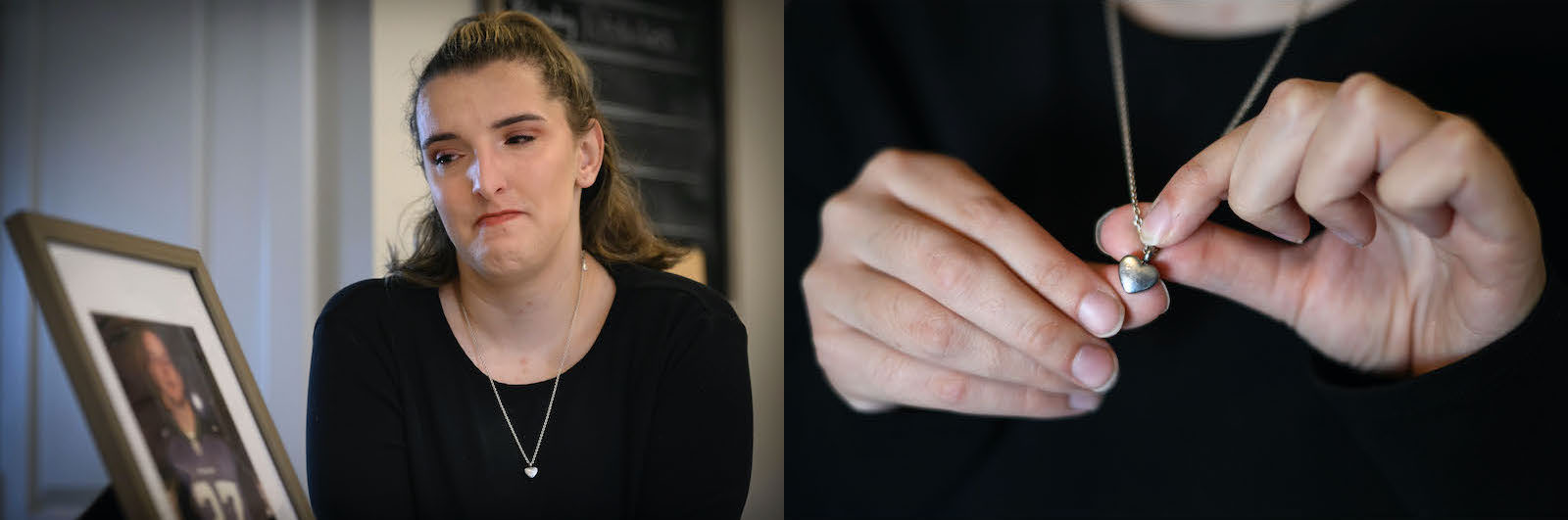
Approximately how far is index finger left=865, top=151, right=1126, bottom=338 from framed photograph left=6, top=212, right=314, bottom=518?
11.0 inches

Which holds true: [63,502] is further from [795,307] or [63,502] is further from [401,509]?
[795,307]

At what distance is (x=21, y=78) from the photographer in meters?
0.30

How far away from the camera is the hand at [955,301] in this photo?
1.19ft

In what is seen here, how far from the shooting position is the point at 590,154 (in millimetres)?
327

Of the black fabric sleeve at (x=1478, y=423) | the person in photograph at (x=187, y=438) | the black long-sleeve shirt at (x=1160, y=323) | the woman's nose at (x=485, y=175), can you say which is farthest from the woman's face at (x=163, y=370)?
the black fabric sleeve at (x=1478, y=423)

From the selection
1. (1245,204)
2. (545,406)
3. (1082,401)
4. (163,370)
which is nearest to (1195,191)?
(1245,204)

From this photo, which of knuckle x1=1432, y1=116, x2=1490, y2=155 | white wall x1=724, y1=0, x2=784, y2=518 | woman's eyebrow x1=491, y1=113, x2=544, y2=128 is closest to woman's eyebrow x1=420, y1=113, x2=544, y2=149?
woman's eyebrow x1=491, y1=113, x2=544, y2=128

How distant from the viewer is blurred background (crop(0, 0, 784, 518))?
273 millimetres

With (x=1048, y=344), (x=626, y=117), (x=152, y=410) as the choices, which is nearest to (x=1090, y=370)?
(x=1048, y=344)

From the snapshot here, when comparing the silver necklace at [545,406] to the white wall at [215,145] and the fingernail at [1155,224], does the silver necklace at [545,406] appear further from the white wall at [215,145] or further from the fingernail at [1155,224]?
the fingernail at [1155,224]

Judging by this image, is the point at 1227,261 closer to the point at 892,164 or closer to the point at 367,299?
the point at 892,164

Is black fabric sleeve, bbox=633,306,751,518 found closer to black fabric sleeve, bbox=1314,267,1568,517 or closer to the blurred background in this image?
the blurred background

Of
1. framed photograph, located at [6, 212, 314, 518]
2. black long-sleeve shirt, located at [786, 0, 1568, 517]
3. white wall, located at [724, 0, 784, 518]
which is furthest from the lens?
black long-sleeve shirt, located at [786, 0, 1568, 517]

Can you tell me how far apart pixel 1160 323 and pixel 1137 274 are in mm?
278
